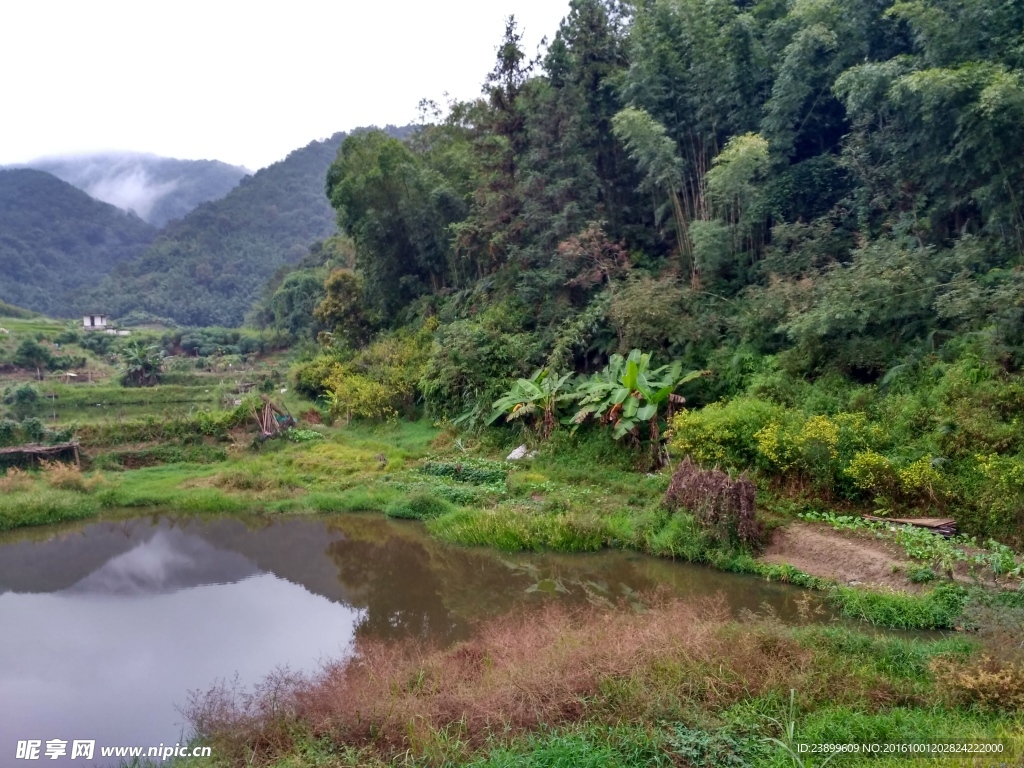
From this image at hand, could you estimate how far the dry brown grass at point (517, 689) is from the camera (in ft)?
15.9

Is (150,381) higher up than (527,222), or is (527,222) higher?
(527,222)

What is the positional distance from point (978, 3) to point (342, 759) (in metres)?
14.0

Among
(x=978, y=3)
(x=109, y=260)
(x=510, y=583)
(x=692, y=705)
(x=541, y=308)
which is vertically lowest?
(x=510, y=583)

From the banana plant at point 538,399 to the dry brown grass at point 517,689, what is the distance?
287 inches

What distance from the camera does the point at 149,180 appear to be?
14250 cm

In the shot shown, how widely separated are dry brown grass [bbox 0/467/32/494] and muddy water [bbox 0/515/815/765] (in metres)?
1.54

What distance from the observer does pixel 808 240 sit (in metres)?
12.5

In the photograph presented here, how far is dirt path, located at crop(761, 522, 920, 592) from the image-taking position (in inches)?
290

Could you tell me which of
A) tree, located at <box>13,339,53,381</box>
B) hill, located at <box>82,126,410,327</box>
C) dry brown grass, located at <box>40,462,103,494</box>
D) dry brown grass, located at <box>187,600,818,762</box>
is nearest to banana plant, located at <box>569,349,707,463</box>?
dry brown grass, located at <box>187,600,818,762</box>

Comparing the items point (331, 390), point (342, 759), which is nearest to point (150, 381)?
point (331, 390)

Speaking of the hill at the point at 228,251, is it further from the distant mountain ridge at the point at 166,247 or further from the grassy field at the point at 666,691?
the grassy field at the point at 666,691

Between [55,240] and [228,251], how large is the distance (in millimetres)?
21545

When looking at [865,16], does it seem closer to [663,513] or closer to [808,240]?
[808,240]

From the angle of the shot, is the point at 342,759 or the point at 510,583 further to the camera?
the point at 510,583
